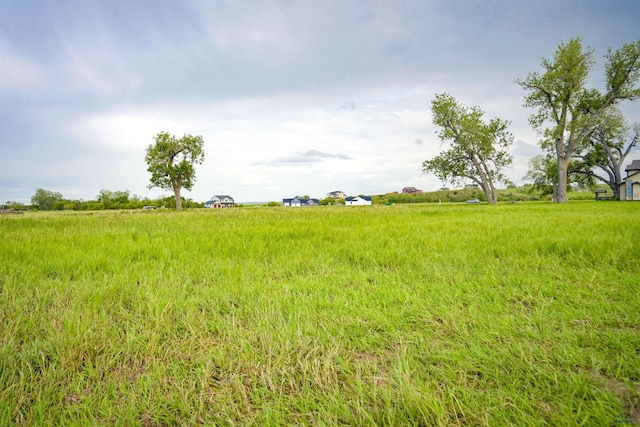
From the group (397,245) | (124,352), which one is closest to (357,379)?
(124,352)

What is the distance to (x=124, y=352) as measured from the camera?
207 centimetres

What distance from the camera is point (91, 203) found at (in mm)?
83062

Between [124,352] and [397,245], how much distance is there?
4549 millimetres

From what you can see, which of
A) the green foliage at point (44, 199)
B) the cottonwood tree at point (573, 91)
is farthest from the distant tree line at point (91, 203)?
the cottonwood tree at point (573, 91)

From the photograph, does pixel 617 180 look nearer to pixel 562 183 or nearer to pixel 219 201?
pixel 562 183

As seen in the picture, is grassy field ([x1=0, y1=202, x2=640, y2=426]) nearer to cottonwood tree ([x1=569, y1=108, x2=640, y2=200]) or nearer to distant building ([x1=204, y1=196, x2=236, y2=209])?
cottonwood tree ([x1=569, y1=108, x2=640, y2=200])

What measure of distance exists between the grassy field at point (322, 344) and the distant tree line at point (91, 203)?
264 ft

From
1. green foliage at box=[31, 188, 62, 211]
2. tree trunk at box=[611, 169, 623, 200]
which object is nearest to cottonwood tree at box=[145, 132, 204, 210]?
tree trunk at box=[611, 169, 623, 200]

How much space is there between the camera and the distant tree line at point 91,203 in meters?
79.3

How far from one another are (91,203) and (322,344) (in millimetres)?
106086

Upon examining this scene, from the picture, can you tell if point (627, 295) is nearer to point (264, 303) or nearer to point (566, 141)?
point (264, 303)

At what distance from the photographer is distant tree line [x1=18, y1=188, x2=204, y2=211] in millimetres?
79312

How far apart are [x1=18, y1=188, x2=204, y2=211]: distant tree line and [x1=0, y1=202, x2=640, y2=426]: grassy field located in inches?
3164

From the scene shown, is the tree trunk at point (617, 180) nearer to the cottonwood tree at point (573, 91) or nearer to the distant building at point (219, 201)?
the cottonwood tree at point (573, 91)
